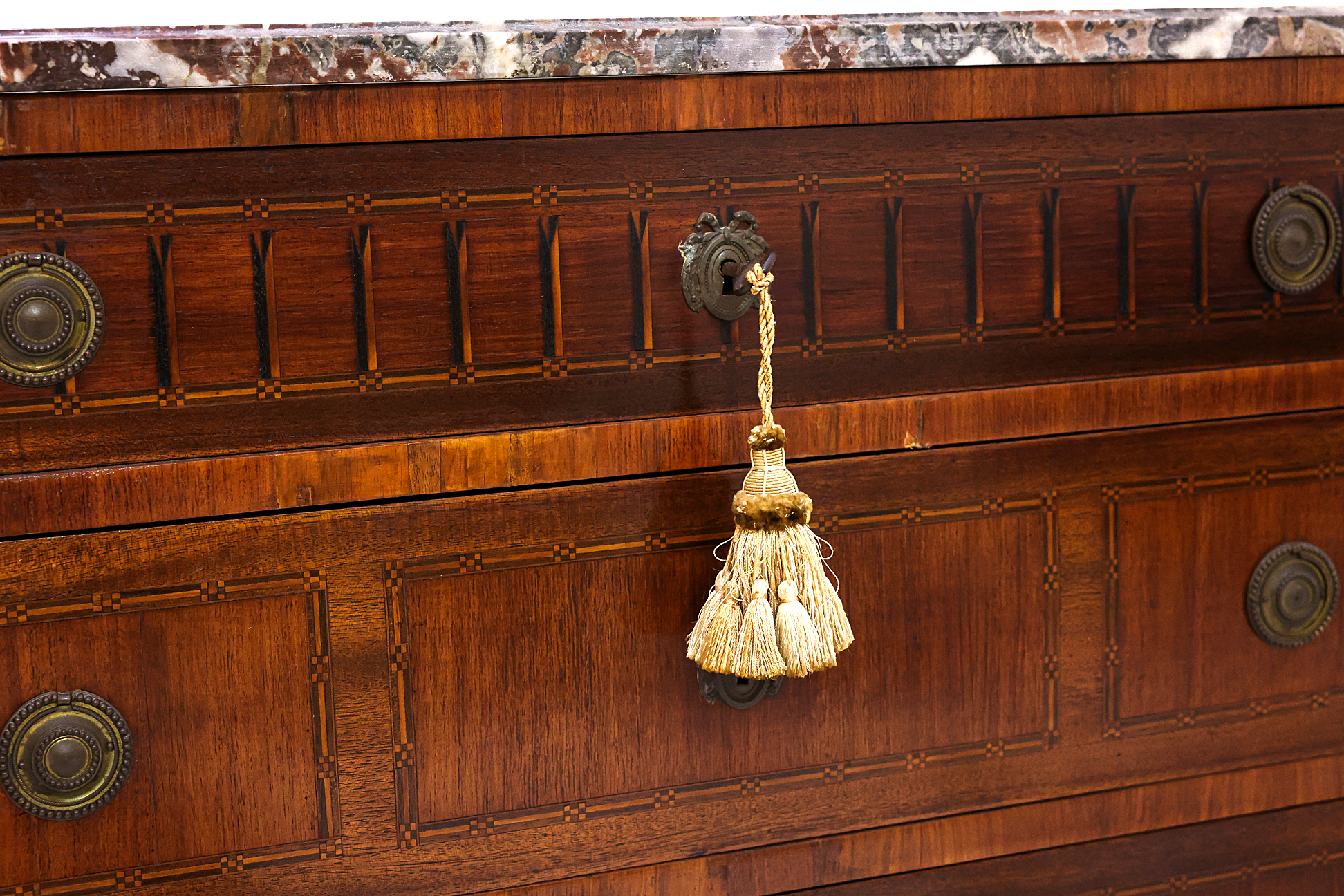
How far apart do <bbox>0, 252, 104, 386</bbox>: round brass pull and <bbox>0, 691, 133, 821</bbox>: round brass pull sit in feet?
0.58

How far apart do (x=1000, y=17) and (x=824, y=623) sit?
38 cm

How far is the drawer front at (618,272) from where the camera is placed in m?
0.64

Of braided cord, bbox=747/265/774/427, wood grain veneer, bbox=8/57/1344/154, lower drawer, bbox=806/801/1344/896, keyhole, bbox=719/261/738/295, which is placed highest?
wood grain veneer, bbox=8/57/1344/154

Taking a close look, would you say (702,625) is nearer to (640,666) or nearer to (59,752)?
(640,666)

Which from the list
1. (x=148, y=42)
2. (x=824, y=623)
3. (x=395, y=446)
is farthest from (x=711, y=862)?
(x=148, y=42)

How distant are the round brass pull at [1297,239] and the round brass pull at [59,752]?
0.77 meters

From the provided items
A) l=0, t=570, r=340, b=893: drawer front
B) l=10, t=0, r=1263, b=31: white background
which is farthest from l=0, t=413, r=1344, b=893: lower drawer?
l=10, t=0, r=1263, b=31: white background

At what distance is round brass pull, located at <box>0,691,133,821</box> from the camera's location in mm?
647

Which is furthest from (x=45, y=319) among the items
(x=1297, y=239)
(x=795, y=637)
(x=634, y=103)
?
(x=1297, y=239)

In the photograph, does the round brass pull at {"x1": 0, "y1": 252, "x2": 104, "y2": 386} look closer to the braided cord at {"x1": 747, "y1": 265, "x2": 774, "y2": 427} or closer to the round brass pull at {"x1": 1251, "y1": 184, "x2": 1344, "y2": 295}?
the braided cord at {"x1": 747, "y1": 265, "x2": 774, "y2": 427}

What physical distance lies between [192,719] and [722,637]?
0.31 meters

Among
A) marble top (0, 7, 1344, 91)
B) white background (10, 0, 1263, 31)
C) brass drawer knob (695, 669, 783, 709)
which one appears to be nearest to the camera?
marble top (0, 7, 1344, 91)

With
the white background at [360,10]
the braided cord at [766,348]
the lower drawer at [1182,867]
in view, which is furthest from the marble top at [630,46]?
the lower drawer at [1182,867]

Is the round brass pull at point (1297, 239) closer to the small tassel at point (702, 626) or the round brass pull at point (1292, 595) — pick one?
the round brass pull at point (1292, 595)
